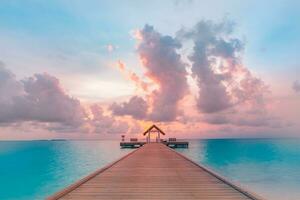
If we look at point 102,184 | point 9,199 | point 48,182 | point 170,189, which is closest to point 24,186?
point 48,182

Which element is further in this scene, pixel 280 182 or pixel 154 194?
pixel 280 182

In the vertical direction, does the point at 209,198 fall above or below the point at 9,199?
above

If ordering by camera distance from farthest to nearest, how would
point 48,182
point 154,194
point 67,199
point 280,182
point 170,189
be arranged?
point 48,182 < point 280,182 < point 170,189 < point 154,194 < point 67,199

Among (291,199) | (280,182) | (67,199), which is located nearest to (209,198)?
(67,199)

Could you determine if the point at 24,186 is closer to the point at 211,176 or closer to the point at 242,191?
the point at 211,176

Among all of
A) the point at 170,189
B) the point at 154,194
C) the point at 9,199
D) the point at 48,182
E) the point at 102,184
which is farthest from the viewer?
the point at 48,182

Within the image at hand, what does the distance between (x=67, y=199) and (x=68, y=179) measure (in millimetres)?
23921

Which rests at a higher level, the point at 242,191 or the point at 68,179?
the point at 242,191

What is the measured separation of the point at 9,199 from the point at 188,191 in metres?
19.3

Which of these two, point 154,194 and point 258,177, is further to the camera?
point 258,177

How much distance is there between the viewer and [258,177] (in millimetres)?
29516

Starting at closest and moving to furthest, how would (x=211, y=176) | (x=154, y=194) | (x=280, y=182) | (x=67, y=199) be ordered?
1. (x=67, y=199)
2. (x=154, y=194)
3. (x=211, y=176)
4. (x=280, y=182)

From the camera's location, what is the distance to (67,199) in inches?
281

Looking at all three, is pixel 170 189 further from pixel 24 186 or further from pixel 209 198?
pixel 24 186
